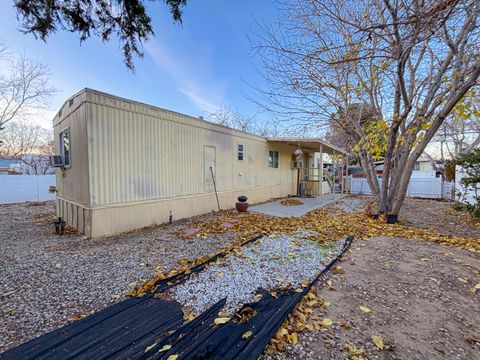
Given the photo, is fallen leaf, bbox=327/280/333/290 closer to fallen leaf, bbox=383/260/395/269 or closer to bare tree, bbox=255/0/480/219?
fallen leaf, bbox=383/260/395/269

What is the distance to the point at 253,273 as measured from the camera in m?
3.09

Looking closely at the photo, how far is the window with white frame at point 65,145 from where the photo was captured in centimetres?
603

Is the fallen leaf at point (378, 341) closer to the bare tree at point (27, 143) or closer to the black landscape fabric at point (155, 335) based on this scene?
the black landscape fabric at point (155, 335)

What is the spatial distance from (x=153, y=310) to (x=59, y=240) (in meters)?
4.14

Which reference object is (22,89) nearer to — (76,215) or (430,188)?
(76,215)

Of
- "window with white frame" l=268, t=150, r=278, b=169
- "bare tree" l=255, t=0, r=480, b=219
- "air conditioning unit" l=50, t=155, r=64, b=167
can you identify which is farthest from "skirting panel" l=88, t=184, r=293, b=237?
"bare tree" l=255, t=0, r=480, b=219

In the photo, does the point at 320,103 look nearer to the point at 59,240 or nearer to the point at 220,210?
the point at 220,210

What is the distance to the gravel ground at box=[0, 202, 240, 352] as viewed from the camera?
7.30ft

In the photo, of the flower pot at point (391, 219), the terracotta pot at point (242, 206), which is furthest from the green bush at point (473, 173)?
the terracotta pot at point (242, 206)

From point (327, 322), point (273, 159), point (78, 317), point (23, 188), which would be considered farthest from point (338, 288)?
point (23, 188)

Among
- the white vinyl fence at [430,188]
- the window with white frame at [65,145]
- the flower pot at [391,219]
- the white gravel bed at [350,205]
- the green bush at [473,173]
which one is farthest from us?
the white vinyl fence at [430,188]

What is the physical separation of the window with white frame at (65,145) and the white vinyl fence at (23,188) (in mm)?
6739

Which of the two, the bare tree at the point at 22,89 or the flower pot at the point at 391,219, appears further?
the bare tree at the point at 22,89

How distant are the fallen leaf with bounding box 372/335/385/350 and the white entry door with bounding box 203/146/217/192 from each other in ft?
20.9
